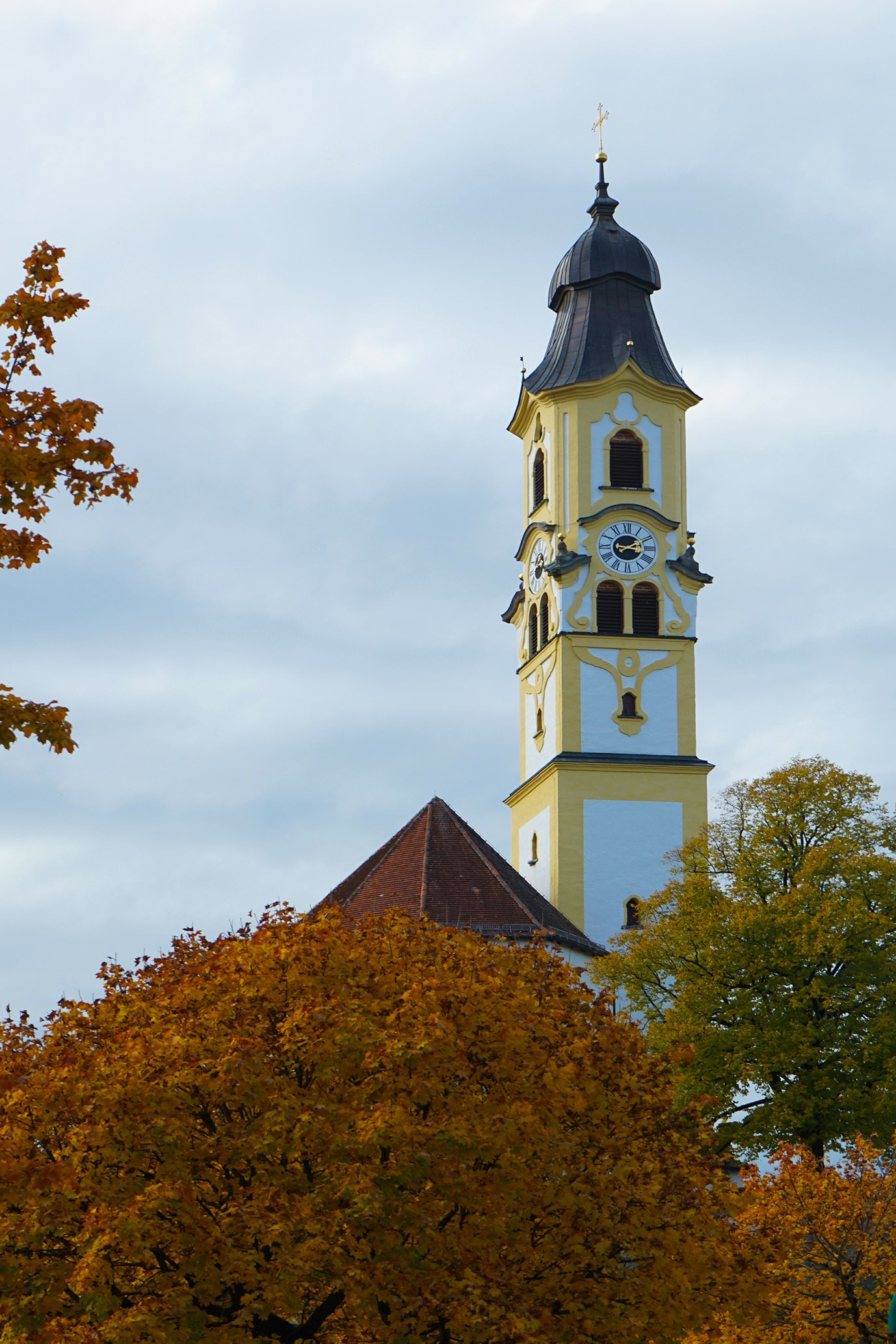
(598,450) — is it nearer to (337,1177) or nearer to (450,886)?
(450,886)

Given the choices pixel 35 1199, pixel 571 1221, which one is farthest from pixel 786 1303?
pixel 35 1199

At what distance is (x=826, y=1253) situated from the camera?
2625 centimetres

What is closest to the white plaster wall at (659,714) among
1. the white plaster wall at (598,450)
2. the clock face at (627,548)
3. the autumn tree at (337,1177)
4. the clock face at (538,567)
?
the clock face at (627,548)

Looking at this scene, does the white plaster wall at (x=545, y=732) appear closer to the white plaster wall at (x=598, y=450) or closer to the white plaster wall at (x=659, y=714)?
the white plaster wall at (x=659, y=714)

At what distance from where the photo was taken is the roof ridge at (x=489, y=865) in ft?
144

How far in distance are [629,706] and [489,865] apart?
803 centimetres

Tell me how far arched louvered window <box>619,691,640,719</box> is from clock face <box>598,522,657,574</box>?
3362 millimetres

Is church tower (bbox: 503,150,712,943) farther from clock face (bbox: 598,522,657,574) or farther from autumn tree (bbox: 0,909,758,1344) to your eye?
autumn tree (bbox: 0,909,758,1344)

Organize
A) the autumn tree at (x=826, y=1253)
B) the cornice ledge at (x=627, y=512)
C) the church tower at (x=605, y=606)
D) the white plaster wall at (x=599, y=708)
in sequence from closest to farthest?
the autumn tree at (x=826, y=1253) < the church tower at (x=605, y=606) < the white plaster wall at (x=599, y=708) < the cornice ledge at (x=627, y=512)

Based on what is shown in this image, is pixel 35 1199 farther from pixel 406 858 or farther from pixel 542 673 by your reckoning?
pixel 542 673

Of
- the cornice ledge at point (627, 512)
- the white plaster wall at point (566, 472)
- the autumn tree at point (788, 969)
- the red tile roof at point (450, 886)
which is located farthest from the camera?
the white plaster wall at point (566, 472)

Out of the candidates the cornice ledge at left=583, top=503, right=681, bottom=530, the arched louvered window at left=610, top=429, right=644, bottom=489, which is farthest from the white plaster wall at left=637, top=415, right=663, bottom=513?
the cornice ledge at left=583, top=503, right=681, bottom=530

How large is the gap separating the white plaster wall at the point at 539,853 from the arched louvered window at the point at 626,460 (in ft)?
30.6

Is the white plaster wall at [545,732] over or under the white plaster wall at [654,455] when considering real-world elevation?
under
